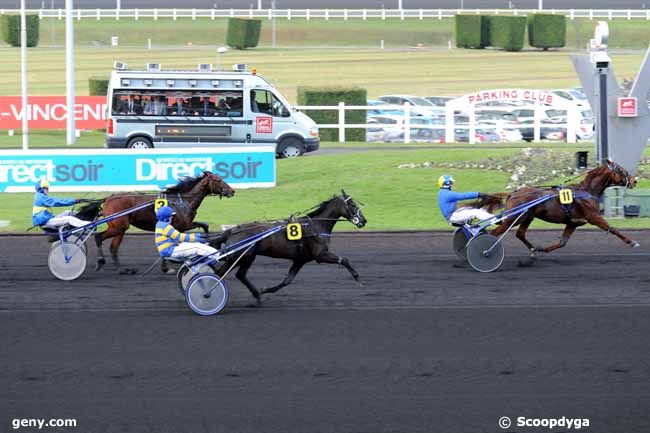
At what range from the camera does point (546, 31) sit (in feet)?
186

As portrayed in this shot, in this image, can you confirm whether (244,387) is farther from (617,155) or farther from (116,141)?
(116,141)

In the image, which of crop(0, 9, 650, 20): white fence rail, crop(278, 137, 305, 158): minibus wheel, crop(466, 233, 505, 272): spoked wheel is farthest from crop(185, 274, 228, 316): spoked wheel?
crop(0, 9, 650, 20): white fence rail

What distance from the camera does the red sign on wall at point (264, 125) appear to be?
27.3 m

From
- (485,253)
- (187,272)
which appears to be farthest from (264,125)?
(187,272)

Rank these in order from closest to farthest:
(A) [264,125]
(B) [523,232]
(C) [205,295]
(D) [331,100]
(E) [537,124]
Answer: (C) [205,295], (B) [523,232], (A) [264,125], (E) [537,124], (D) [331,100]

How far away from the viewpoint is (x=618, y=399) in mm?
8656

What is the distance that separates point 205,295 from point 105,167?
10421mm

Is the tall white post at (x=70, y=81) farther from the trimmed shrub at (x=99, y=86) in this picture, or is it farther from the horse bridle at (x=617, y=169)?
the horse bridle at (x=617, y=169)

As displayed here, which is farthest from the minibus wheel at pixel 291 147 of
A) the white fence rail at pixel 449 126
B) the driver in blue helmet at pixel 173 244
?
the driver in blue helmet at pixel 173 244

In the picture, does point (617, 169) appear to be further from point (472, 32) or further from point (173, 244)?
point (472, 32)

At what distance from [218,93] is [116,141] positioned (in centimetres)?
281

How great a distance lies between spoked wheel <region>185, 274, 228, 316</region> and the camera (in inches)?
459

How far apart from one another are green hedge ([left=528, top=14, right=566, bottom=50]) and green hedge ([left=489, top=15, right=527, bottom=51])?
2.19ft

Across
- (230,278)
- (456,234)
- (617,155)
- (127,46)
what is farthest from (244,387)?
(127,46)
